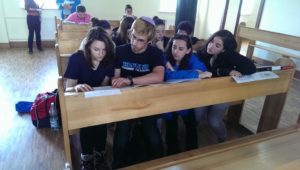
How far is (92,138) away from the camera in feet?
5.51

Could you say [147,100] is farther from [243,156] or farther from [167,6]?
[167,6]

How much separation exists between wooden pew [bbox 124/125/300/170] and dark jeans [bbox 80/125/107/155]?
54 cm

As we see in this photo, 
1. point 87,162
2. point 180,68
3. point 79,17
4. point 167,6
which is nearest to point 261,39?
point 180,68

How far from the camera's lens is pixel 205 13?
6594 mm

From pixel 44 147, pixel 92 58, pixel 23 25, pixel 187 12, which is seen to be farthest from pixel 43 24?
pixel 92 58

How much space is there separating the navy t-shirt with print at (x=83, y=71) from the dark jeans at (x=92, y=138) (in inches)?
13.3

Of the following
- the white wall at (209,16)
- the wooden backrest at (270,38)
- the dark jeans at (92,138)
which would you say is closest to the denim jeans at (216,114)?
the dark jeans at (92,138)

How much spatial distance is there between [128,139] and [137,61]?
54 cm

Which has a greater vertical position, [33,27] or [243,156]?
[33,27]

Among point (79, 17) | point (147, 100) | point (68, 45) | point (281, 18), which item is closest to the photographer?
point (147, 100)

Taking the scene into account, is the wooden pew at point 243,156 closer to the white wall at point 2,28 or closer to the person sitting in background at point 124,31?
the person sitting in background at point 124,31

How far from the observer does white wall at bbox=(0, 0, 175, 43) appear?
5145mm

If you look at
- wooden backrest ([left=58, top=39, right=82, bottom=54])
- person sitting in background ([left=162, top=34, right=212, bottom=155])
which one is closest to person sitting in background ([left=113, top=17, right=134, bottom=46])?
wooden backrest ([left=58, top=39, right=82, bottom=54])

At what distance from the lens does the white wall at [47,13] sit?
203 inches
